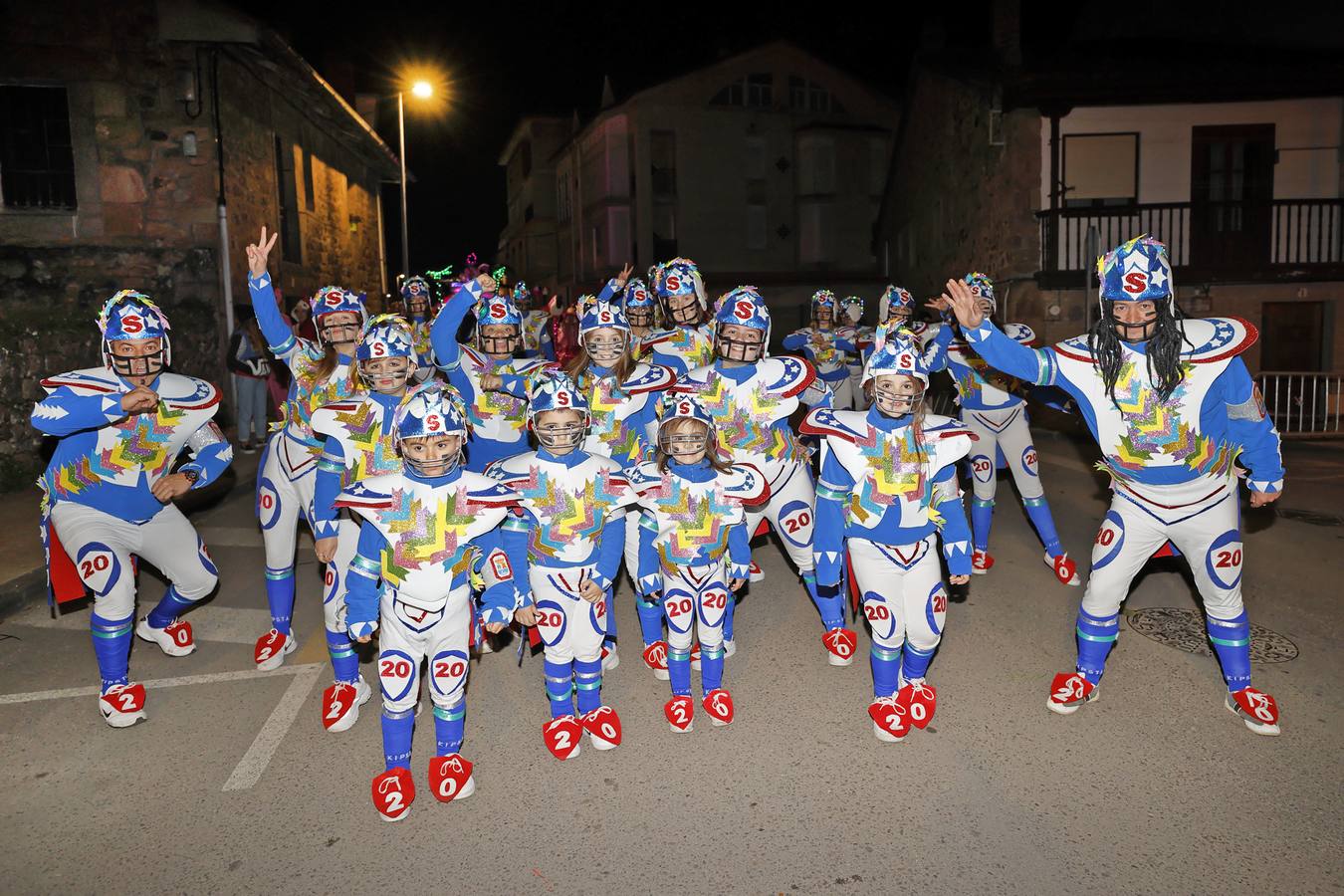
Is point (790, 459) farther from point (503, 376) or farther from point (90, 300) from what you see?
point (90, 300)

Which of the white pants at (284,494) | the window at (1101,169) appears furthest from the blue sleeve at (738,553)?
the window at (1101,169)

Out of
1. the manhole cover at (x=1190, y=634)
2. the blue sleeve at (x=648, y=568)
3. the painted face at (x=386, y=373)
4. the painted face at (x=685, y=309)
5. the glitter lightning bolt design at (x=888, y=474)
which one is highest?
the painted face at (x=685, y=309)

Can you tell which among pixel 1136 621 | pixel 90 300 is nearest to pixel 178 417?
pixel 1136 621

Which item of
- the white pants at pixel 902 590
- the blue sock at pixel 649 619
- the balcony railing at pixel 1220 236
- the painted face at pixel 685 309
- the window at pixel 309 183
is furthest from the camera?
the window at pixel 309 183

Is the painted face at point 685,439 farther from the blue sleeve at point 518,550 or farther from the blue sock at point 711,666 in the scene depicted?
the blue sock at point 711,666

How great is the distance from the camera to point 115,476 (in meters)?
5.37

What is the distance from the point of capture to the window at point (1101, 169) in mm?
19969

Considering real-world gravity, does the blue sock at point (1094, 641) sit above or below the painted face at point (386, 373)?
below

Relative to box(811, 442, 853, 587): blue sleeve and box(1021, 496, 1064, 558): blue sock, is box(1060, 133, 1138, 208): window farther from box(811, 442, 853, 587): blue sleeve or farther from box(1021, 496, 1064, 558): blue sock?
box(811, 442, 853, 587): blue sleeve

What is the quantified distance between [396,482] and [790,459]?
2.81 metres

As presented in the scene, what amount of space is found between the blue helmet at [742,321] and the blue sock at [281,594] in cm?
324

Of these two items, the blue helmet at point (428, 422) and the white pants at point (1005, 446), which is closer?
the blue helmet at point (428, 422)

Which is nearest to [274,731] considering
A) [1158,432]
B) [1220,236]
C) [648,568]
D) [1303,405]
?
[648,568]

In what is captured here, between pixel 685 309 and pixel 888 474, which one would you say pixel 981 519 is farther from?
pixel 888 474
